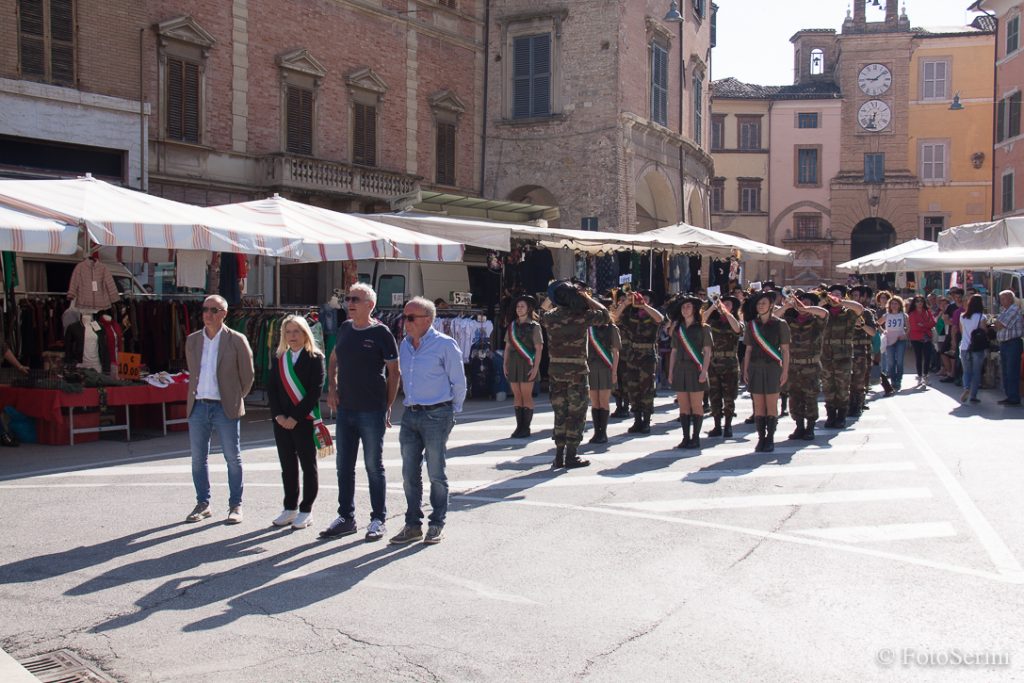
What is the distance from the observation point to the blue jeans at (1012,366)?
56.7ft

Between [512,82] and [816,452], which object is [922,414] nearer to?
[816,452]

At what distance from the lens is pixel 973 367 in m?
17.7

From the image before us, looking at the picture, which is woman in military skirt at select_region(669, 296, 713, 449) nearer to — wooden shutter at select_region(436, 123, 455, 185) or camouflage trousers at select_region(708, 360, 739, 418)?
camouflage trousers at select_region(708, 360, 739, 418)

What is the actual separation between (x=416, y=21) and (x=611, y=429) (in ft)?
58.2

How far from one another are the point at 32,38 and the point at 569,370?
1415cm

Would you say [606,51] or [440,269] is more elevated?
[606,51]

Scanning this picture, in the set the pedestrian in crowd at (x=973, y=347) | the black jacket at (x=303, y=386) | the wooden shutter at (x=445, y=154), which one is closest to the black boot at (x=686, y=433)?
the black jacket at (x=303, y=386)

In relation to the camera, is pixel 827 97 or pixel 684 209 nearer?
pixel 684 209

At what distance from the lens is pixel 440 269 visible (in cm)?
2077

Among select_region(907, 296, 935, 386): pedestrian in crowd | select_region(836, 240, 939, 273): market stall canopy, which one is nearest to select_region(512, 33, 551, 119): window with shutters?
select_region(836, 240, 939, 273): market stall canopy

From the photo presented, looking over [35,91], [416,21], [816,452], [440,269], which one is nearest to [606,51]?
[416,21]

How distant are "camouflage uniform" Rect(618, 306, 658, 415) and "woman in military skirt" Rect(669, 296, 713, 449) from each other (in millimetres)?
1222

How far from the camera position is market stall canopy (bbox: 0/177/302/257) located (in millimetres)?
12062

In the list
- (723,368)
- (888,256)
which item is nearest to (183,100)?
(723,368)
